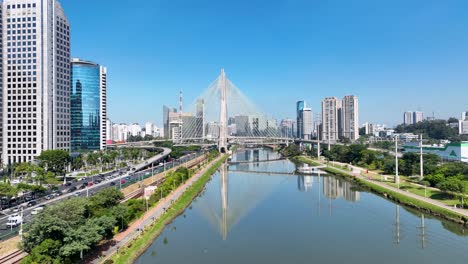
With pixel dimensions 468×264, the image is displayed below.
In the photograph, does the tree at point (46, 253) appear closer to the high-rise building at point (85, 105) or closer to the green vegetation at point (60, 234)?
the green vegetation at point (60, 234)

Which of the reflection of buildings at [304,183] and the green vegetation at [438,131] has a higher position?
the green vegetation at [438,131]

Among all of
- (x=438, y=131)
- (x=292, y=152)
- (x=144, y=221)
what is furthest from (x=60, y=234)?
(x=438, y=131)

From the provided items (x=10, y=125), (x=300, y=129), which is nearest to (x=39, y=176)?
(x=10, y=125)

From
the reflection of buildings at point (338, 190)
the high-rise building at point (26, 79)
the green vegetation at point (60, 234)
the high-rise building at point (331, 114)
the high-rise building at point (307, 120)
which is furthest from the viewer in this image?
the high-rise building at point (307, 120)

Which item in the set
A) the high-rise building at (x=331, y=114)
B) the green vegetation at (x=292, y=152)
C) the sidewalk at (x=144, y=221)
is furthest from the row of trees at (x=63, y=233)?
the high-rise building at (x=331, y=114)

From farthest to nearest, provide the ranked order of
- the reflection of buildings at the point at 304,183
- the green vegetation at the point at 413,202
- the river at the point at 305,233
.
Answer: the reflection of buildings at the point at 304,183 → the green vegetation at the point at 413,202 → the river at the point at 305,233

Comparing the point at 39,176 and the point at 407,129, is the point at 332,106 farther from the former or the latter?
the point at 39,176

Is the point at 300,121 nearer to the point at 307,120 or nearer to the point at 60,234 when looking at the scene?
the point at 307,120
